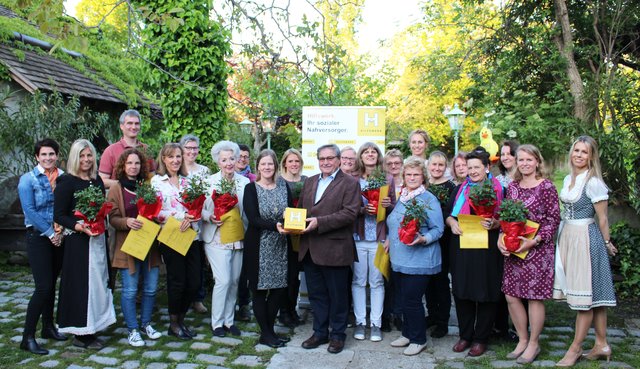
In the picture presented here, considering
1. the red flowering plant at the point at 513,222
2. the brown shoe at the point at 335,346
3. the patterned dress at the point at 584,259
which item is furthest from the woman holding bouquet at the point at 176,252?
the patterned dress at the point at 584,259

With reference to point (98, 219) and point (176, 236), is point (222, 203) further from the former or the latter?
point (98, 219)

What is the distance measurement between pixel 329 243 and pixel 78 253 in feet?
7.69

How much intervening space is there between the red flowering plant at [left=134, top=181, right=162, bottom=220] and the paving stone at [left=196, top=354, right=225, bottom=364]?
1.39 m

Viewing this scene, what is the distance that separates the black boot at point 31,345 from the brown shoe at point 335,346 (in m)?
2.65

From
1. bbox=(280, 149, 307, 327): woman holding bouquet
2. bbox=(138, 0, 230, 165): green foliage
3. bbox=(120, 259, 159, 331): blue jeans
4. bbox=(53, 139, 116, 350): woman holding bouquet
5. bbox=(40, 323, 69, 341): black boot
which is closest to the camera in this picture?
bbox=(53, 139, 116, 350): woman holding bouquet

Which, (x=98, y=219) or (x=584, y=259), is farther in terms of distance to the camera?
(x=98, y=219)

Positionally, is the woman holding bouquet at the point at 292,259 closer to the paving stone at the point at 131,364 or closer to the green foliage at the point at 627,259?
the paving stone at the point at 131,364

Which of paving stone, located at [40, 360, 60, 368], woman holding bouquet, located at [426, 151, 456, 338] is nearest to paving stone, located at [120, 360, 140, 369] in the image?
paving stone, located at [40, 360, 60, 368]

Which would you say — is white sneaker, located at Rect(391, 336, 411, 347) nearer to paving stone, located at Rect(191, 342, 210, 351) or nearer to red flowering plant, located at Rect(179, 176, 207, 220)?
paving stone, located at Rect(191, 342, 210, 351)

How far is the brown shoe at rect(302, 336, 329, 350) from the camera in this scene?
501cm

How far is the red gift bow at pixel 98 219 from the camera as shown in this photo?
4711 mm

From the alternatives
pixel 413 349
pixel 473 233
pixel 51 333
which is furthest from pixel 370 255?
pixel 51 333

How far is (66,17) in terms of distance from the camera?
4723 millimetres

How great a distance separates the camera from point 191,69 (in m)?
7.87
